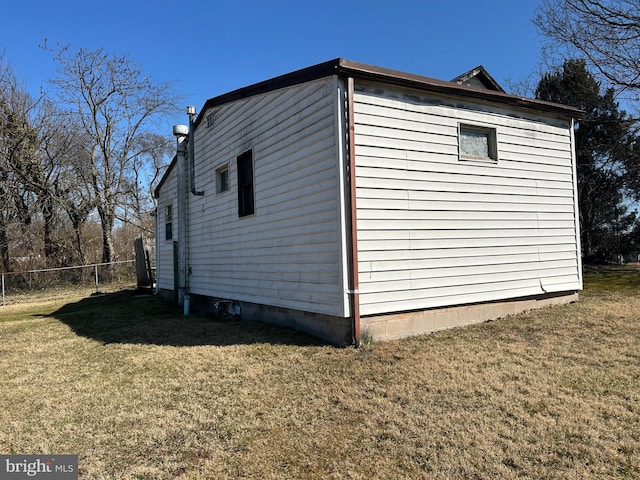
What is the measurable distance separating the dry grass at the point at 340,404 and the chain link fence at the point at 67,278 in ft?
38.8

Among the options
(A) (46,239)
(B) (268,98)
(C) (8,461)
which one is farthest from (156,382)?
(A) (46,239)

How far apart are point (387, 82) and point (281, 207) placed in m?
2.35

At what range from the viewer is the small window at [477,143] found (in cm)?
639

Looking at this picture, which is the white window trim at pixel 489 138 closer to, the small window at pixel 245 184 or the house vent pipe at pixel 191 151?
the small window at pixel 245 184

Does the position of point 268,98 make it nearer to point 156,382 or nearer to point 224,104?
point 224,104

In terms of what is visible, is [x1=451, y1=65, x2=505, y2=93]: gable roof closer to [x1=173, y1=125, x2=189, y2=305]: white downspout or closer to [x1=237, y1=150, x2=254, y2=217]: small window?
[x1=237, y1=150, x2=254, y2=217]: small window

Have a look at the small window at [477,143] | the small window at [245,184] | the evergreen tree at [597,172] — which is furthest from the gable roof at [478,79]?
the evergreen tree at [597,172]

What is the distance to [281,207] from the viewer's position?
6.46 metres

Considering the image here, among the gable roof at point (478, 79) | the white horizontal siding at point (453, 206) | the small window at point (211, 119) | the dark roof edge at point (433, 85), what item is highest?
the gable roof at point (478, 79)

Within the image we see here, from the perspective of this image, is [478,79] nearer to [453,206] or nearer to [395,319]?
[453,206]

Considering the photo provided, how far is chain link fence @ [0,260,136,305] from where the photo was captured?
16203 millimetres

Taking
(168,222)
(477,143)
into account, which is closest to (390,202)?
(477,143)

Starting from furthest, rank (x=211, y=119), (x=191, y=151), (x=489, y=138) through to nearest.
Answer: (x=191, y=151), (x=211, y=119), (x=489, y=138)

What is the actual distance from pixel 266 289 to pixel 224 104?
12.9 feet
